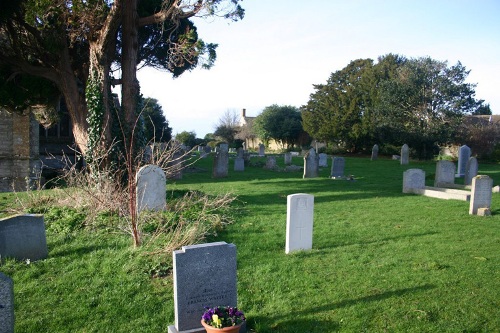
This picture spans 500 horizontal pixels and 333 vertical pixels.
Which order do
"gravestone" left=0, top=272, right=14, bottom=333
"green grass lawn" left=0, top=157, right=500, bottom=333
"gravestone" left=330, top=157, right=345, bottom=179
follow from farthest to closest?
1. "gravestone" left=330, top=157, right=345, bottom=179
2. "green grass lawn" left=0, top=157, right=500, bottom=333
3. "gravestone" left=0, top=272, right=14, bottom=333

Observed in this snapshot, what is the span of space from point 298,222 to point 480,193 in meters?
6.09

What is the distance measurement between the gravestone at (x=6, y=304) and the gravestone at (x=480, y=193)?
10.7 metres

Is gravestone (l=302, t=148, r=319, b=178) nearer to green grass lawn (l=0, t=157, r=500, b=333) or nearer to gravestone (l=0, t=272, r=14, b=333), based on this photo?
green grass lawn (l=0, t=157, r=500, b=333)

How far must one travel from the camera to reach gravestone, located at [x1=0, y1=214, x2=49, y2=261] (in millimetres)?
6836

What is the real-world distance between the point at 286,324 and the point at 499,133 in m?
37.2

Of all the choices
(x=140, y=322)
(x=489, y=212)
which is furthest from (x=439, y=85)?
(x=140, y=322)

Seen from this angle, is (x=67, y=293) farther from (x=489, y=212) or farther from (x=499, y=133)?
(x=499, y=133)

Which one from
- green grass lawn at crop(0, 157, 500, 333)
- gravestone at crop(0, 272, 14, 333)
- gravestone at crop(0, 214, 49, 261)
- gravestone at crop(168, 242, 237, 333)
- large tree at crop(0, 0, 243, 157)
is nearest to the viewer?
gravestone at crop(0, 272, 14, 333)

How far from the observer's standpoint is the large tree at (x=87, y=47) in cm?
1218

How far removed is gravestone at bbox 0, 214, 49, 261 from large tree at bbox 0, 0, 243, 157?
5227 millimetres

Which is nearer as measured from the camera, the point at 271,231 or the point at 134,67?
the point at 271,231

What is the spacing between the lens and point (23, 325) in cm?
490

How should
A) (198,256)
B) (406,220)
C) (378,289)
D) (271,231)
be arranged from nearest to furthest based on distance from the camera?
(198,256) < (378,289) < (271,231) < (406,220)

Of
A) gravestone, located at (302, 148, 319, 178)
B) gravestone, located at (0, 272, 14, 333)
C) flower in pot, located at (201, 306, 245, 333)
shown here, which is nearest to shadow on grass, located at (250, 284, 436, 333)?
flower in pot, located at (201, 306, 245, 333)
